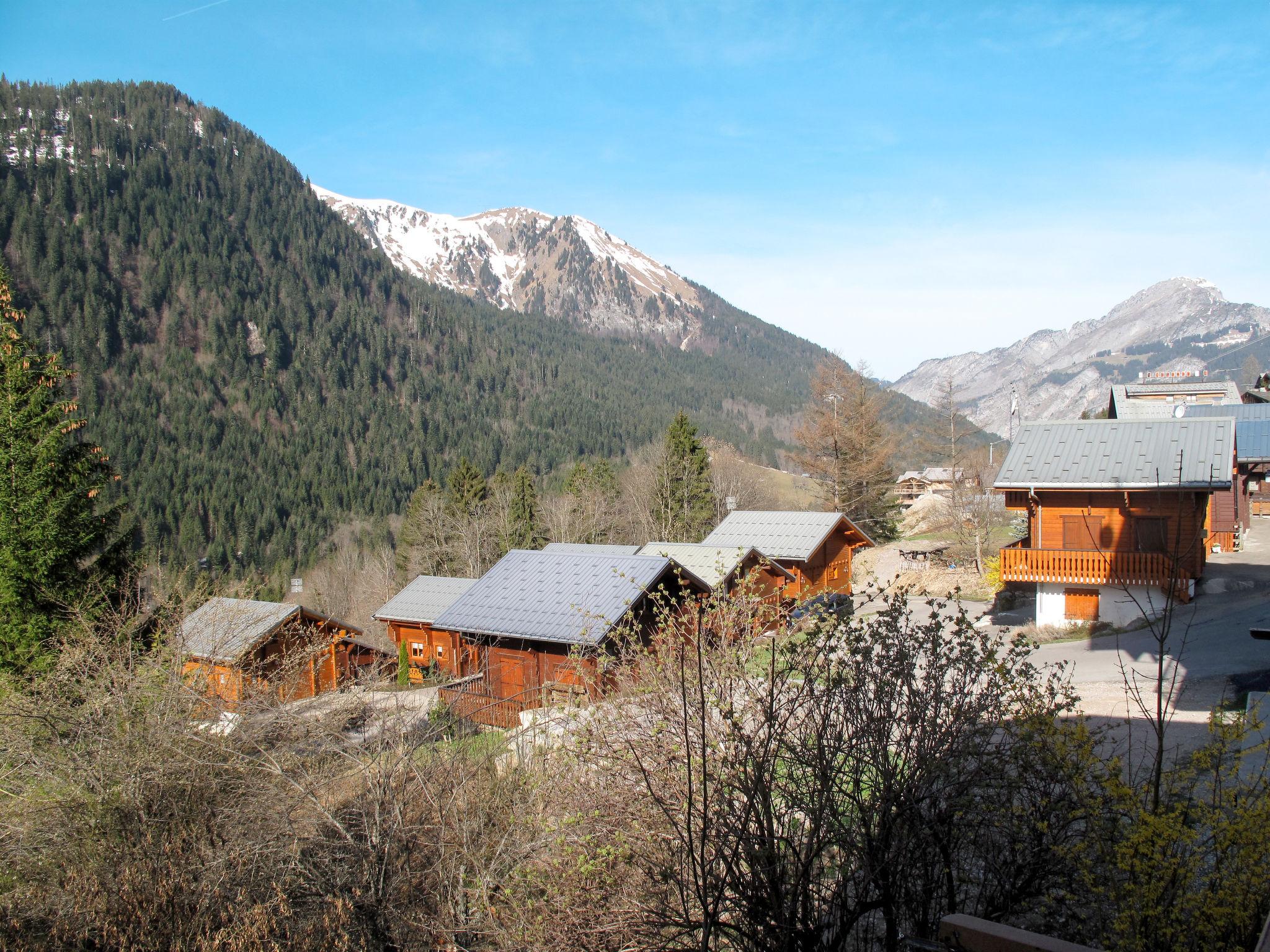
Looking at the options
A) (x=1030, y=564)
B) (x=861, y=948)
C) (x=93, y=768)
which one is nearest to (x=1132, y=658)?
(x=1030, y=564)

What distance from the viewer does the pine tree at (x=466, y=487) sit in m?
55.3

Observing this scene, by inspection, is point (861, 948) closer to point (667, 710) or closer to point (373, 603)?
Answer: point (667, 710)

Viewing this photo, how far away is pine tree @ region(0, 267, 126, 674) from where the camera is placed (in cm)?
1478

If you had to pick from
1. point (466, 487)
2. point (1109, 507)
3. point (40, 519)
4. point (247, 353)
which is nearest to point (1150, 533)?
point (1109, 507)

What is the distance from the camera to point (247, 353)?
145 meters

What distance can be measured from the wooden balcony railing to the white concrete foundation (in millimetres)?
281

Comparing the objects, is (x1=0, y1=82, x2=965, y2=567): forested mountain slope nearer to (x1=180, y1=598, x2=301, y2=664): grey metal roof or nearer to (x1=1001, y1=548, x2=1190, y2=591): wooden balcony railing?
(x1=180, y1=598, x2=301, y2=664): grey metal roof

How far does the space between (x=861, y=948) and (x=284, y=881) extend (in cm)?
503

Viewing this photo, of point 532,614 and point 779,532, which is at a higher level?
point 779,532

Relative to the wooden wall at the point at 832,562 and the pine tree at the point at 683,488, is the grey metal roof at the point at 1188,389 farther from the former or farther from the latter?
the pine tree at the point at 683,488

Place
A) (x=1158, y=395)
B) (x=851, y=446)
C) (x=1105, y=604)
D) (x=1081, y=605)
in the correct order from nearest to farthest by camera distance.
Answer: (x=1105, y=604), (x=1081, y=605), (x=1158, y=395), (x=851, y=446)

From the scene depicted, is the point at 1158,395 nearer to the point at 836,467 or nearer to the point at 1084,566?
the point at 836,467

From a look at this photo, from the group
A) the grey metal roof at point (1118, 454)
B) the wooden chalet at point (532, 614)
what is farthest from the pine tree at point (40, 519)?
the grey metal roof at point (1118, 454)

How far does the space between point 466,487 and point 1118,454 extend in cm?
4399
